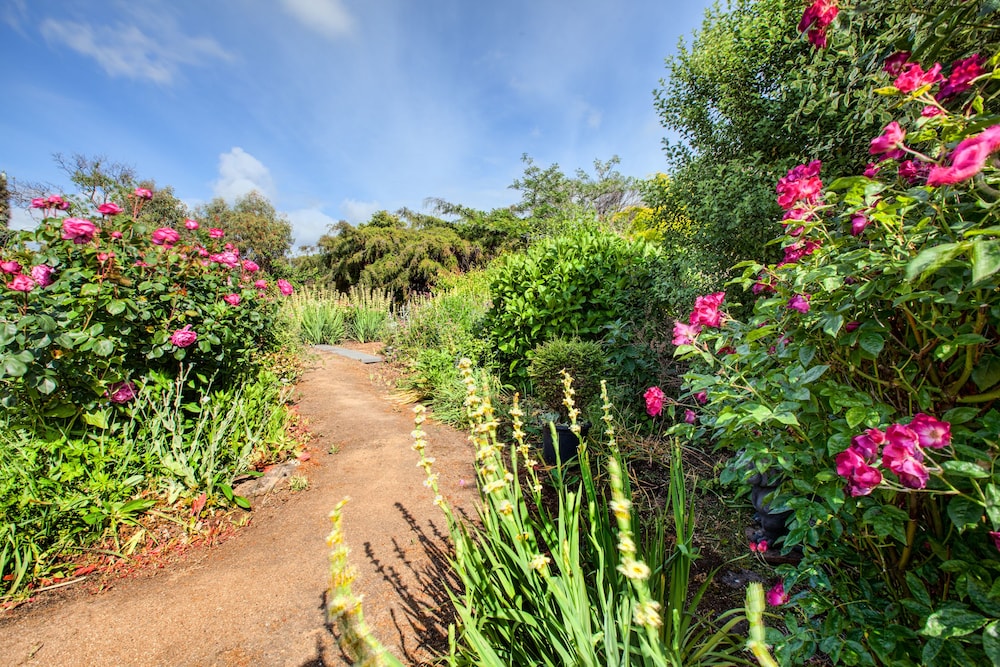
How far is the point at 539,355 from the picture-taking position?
3.44 meters

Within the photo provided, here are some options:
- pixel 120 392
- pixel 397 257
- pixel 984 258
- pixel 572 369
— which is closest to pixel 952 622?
pixel 984 258

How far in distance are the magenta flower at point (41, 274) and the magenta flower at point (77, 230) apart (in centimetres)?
20

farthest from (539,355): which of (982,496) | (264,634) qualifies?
(982,496)

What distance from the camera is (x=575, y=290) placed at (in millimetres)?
3986

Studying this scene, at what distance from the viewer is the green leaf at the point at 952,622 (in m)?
0.75

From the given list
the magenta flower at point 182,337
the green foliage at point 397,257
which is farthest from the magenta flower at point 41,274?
the green foliage at point 397,257

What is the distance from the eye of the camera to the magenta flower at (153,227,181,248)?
2766 millimetres

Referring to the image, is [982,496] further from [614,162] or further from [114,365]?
[614,162]

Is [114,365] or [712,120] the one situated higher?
[712,120]

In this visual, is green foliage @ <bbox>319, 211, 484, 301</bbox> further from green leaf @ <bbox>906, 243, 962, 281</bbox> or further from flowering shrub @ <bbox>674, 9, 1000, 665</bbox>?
green leaf @ <bbox>906, 243, 962, 281</bbox>

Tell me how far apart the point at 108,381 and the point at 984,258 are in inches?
140

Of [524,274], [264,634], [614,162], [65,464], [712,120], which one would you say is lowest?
[264,634]

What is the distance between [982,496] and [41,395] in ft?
12.3

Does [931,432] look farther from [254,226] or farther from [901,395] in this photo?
[254,226]
